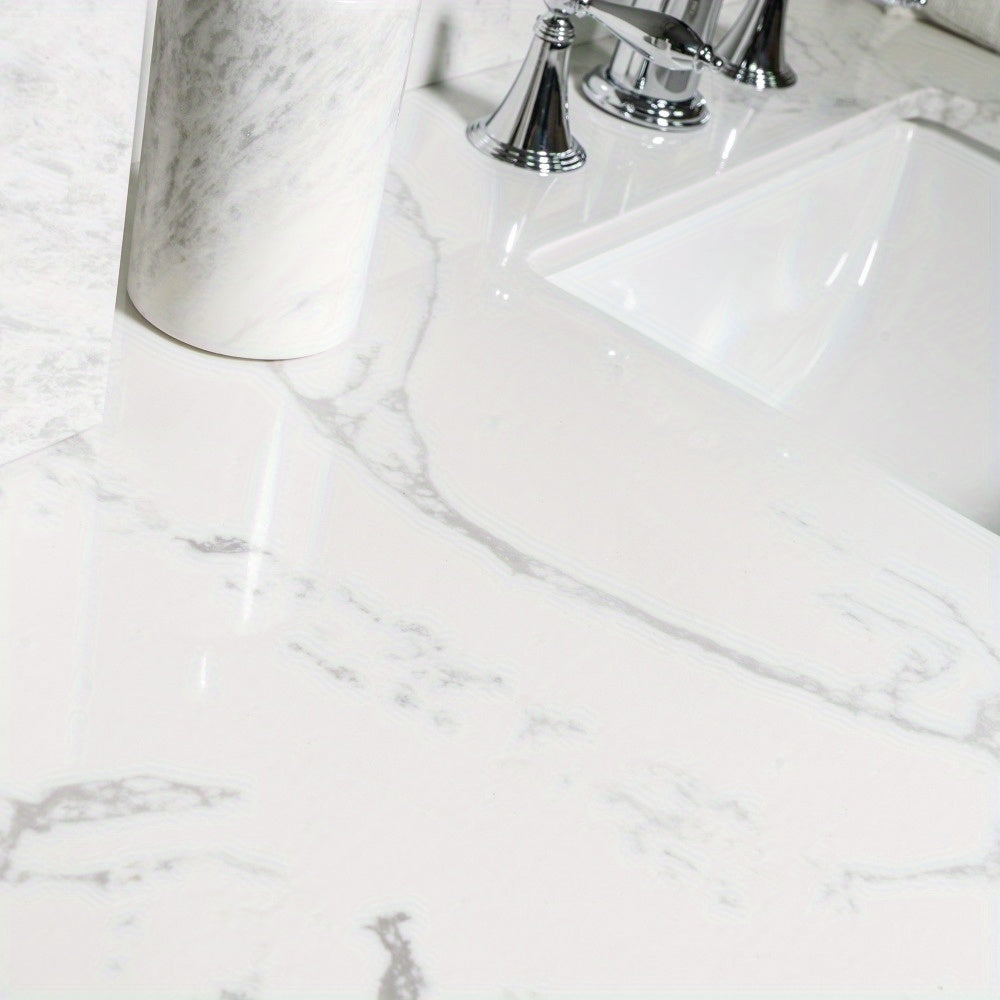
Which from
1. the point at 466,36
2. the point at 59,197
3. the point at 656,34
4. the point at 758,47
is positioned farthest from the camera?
the point at 758,47

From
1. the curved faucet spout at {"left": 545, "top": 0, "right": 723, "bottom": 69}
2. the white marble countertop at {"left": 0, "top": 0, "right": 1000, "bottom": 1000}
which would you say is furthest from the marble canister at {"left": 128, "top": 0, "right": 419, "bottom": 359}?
the curved faucet spout at {"left": 545, "top": 0, "right": 723, "bottom": 69}

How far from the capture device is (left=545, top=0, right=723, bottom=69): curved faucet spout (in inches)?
26.0

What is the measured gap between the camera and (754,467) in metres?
0.58

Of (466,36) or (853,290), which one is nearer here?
(466,36)

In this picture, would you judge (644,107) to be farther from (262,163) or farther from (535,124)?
(262,163)

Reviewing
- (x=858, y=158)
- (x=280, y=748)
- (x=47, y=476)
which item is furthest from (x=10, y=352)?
(x=858, y=158)

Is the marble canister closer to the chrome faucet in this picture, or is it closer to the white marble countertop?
the white marble countertop

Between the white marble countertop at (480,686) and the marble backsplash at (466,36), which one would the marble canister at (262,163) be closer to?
the white marble countertop at (480,686)

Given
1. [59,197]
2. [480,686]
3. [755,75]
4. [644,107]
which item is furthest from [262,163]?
[755,75]

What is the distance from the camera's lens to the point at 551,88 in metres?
0.74

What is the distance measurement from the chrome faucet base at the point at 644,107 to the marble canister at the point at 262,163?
36 cm

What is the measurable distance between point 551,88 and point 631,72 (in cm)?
14

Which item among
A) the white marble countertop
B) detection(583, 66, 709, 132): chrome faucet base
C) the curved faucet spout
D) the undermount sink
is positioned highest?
the curved faucet spout

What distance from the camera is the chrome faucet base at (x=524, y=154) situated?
754mm
